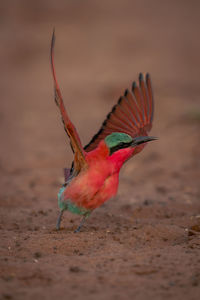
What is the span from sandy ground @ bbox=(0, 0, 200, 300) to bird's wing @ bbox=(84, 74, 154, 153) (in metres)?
0.93

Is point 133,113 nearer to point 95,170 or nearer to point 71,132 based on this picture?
point 95,170

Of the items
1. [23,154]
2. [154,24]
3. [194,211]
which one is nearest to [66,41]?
[154,24]

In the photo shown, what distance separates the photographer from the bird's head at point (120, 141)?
13.9 feet

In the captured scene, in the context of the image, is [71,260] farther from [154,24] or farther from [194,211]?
[154,24]

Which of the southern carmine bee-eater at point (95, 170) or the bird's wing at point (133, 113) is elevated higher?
the bird's wing at point (133, 113)

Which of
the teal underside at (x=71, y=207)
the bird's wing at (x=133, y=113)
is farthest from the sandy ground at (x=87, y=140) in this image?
the bird's wing at (x=133, y=113)

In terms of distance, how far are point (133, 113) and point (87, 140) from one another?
13.6ft

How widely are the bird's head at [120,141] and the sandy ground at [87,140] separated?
2.43ft

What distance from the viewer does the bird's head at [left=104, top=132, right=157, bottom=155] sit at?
13.9 feet

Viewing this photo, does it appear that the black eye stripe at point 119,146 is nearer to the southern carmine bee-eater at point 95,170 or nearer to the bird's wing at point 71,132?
the southern carmine bee-eater at point 95,170

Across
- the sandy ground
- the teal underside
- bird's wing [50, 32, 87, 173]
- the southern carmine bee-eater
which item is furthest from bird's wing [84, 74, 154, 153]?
the sandy ground

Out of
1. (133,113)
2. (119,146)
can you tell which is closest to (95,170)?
(119,146)

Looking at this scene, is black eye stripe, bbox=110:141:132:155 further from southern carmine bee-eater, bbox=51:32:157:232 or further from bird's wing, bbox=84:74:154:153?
bird's wing, bbox=84:74:154:153

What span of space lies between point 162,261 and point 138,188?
3291 mm
